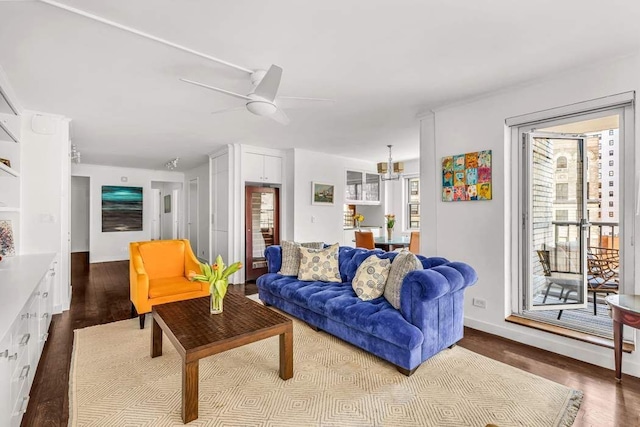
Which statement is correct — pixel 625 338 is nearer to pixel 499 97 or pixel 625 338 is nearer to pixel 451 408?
pixel 451 408

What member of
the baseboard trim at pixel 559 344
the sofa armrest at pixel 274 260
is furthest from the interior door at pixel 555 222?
the sofa armrest at pixel 274 260

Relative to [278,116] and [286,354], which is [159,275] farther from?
[278,116]

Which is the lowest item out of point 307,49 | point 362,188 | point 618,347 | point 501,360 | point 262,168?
point 501,360

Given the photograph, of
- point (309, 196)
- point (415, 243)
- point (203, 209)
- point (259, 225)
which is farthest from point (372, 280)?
point (203, 209)

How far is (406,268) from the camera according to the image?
8.70ft

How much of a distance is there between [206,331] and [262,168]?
159 inches

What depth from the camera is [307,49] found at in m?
2.29

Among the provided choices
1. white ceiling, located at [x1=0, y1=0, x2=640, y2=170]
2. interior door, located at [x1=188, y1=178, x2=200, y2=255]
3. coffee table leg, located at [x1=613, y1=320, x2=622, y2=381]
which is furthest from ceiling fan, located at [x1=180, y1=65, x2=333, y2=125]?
interior door, located at [x1=188, y1=178, x2=200, y2=255]

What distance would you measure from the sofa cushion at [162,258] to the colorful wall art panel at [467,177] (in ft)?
11.0

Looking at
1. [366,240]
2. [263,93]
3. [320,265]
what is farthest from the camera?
[366,240]

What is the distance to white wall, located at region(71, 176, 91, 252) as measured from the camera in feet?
27.2

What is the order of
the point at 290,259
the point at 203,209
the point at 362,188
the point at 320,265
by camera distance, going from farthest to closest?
the point at 203,209
the point at 362,188
the point at 290,259
the point at 320,265

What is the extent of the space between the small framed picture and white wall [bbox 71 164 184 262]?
5.11 metres

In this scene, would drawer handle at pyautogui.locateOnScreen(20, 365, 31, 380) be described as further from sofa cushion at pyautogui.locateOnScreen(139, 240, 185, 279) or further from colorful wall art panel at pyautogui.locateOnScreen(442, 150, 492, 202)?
colorful wall art panel at pyautogui.locateOnScreen(442, 150, 492, 202)
